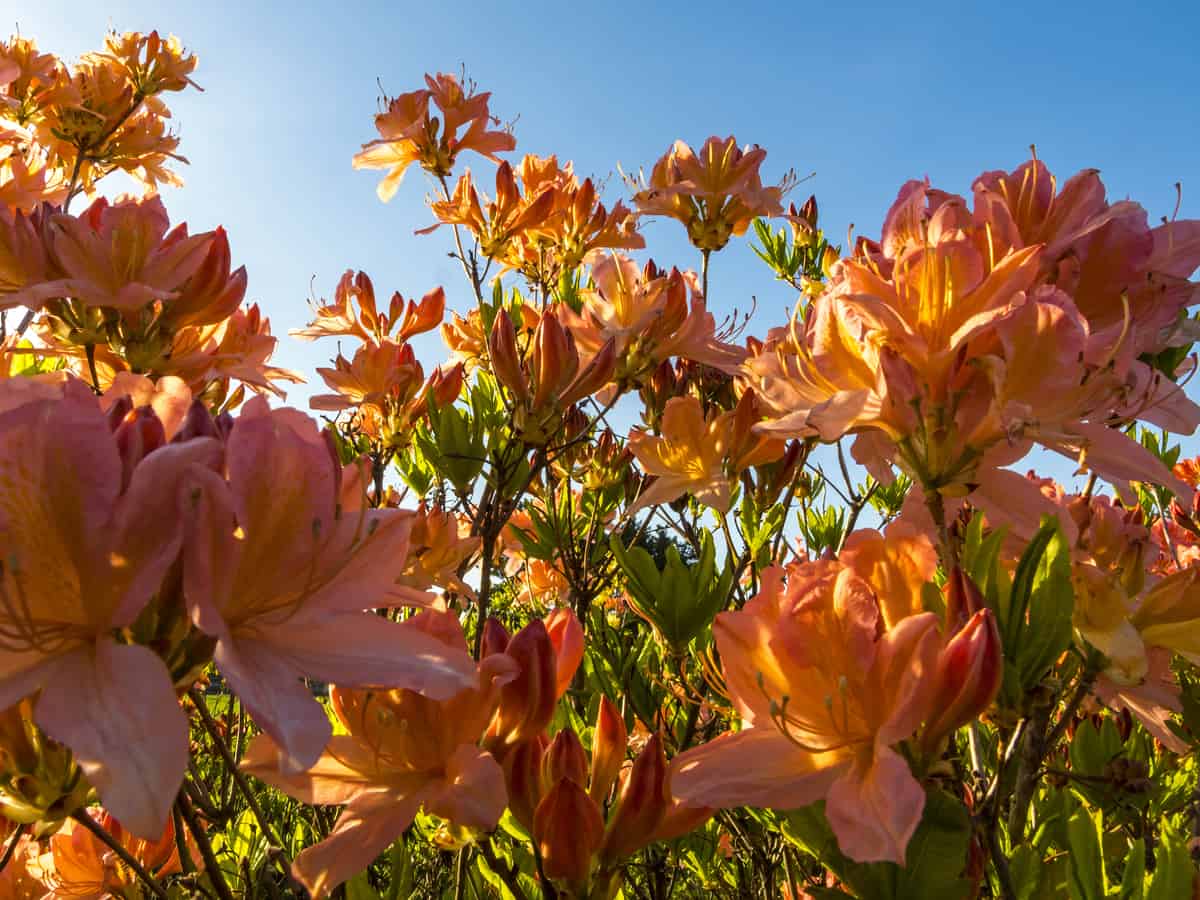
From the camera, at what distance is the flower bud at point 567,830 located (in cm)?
95

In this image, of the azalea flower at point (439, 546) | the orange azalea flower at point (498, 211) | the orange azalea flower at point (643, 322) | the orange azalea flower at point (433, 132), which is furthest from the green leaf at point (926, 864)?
the orange azalea flower at point (433, 132)

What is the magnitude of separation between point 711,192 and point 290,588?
2302 millimetres

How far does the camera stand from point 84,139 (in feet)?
11.1

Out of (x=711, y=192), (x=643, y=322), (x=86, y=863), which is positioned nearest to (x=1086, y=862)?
(x=643, y=322)

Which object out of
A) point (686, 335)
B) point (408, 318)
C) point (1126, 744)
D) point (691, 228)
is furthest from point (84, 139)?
point (1126, 744)

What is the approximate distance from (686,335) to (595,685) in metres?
0.94

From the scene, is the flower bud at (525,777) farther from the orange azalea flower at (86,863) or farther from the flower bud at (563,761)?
the orange azalea flower at (86,863)

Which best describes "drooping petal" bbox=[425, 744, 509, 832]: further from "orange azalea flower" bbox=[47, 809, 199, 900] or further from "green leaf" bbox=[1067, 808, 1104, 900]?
"orange azalea flower" bbox=[47, 809, 199, 900]

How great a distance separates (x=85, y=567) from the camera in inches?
29.2

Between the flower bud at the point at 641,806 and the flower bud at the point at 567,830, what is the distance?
0.03 meters

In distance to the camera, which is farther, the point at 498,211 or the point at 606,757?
the point at 498,211

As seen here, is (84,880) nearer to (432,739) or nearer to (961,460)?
(432,739)

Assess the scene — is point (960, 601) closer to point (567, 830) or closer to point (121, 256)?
point (567, 830)

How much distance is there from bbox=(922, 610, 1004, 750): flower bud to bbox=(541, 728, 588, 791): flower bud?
407 mm
